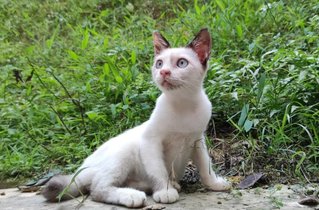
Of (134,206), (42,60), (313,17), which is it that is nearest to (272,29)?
(313,17)

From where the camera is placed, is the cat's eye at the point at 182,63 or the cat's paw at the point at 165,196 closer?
the cat's paw at the point at 165,196

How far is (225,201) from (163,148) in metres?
0.47

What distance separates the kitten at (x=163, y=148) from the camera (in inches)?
114

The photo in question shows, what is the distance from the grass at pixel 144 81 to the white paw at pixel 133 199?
38.1 inches

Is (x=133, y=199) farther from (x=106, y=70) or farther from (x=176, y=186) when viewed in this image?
(x=106, y=70)

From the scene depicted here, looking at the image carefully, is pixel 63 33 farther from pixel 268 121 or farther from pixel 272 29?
pixel 268 121

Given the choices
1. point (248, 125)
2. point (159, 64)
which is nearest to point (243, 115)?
point (248, 125)

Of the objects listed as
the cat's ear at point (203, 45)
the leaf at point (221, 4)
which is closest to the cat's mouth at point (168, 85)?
the cat's ear at point (203, 45)

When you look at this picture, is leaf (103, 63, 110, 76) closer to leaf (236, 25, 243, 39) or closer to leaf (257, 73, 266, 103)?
leaf (236, 25, 243, 39)

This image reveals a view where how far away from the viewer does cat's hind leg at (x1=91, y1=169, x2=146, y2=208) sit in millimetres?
2765

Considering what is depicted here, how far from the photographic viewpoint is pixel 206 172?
10.3 feet

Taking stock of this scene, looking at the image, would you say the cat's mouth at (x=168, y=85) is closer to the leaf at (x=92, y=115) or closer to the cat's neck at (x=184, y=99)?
the cat's neck at (x=184, y=99)

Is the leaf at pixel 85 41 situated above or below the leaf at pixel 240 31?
above

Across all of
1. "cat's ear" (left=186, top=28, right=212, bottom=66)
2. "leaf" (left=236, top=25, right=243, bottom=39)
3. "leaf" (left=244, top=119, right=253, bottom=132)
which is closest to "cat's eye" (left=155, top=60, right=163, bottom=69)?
"cat's ear" (left=186, top=28, right=212, bottom=66)
